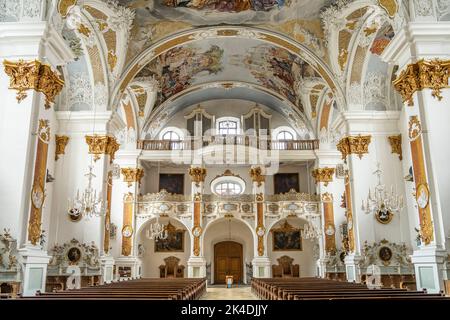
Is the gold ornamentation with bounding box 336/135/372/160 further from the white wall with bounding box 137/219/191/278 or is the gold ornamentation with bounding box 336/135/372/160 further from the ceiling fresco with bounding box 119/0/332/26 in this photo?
the white wall with bounding box 137/219/191/278

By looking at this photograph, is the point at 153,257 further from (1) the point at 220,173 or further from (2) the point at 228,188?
(1) the point at 220,173

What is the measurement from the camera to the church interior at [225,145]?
28.2 feet

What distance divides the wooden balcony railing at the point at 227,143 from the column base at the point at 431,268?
46.0ft

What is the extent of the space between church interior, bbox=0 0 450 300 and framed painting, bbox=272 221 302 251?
8cm

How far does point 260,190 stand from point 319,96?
18.6 ft

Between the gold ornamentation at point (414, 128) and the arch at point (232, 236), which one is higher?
the gold ornamentation at point (414, 128)

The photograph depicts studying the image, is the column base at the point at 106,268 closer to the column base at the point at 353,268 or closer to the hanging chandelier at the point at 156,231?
the hanging chandelier at the point at 156,231

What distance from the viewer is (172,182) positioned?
24453mm

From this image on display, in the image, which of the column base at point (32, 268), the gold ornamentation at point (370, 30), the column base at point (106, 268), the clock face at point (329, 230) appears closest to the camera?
the column base at point (32, 268)

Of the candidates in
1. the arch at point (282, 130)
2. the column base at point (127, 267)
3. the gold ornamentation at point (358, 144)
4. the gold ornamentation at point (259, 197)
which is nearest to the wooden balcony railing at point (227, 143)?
the arch at point (282, 130)

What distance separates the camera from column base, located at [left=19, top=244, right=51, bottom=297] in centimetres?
794

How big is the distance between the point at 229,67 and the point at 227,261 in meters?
11.1

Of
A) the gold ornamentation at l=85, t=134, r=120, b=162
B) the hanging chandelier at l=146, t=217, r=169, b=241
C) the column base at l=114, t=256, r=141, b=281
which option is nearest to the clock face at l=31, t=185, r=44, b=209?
the gold ornamentation at l=85, t=134, r=120, b=162

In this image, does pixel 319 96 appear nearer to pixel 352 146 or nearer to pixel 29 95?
pixel 352 146
